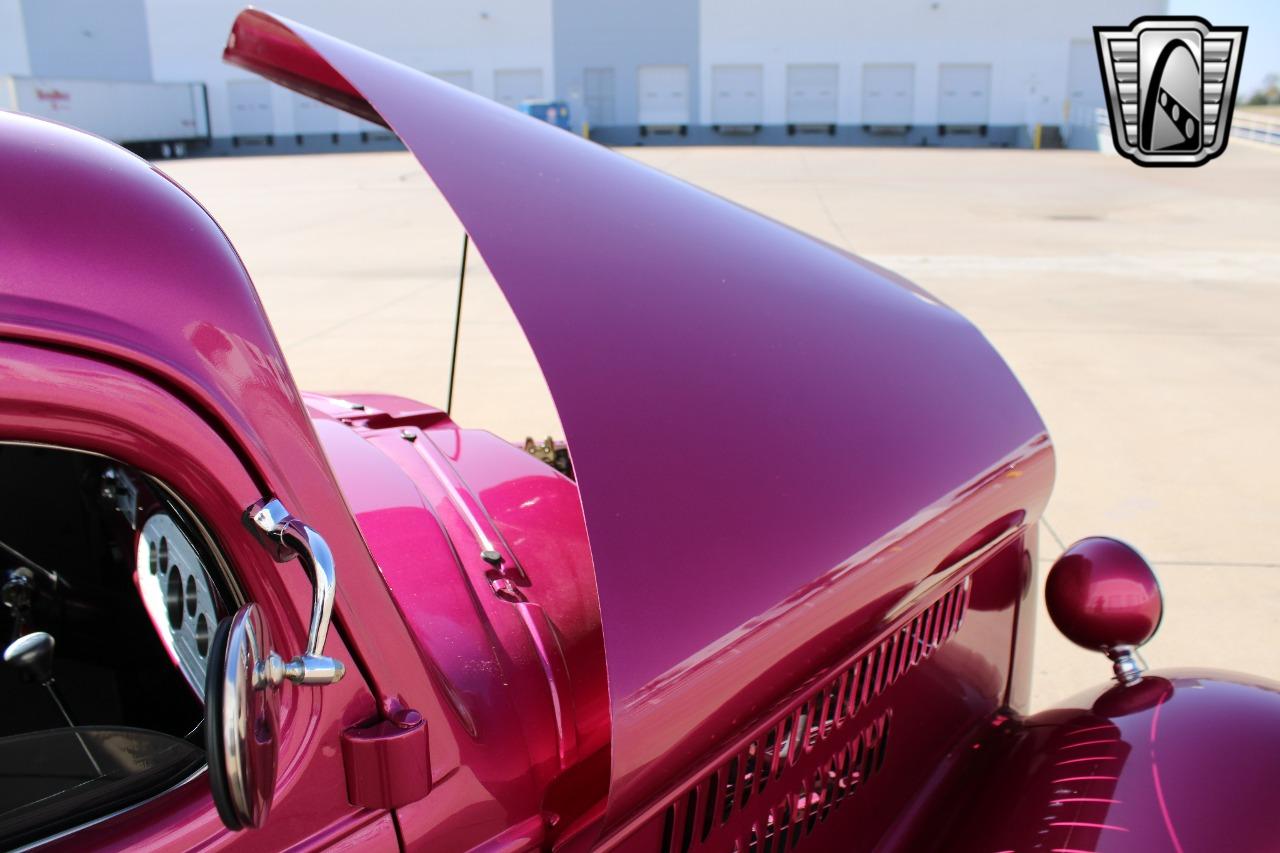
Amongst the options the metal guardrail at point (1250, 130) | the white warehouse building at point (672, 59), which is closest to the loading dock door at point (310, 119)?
the white warehouse building at point (672, 59)

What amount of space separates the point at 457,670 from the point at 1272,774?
3.60 ft

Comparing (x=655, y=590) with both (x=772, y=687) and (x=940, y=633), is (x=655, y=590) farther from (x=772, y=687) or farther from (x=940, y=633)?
(x=940, y=633)

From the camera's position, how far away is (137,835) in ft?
2.86

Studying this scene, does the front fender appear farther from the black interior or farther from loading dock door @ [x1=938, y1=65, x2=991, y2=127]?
loading dock door @ [x1=938, y1=65, x2=991, y2=127]

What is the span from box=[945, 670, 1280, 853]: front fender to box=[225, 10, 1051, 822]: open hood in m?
0.37

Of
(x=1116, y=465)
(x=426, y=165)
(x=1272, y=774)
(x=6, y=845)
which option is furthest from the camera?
(x=1116, y=465)

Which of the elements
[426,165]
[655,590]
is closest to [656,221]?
[426,165]

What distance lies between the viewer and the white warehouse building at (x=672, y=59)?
41875 millimetres

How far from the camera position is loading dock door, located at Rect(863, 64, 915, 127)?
140 feet

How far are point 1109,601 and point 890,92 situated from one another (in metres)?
44.3

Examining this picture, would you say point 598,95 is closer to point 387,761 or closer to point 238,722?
point 387,761

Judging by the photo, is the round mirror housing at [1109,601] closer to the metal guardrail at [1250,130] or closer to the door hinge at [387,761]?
the door hinge at [387,761]

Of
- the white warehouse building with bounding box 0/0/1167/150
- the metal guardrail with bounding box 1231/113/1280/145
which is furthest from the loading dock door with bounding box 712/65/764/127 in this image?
the metal guardrail with bounding box 1231/113/1280/145

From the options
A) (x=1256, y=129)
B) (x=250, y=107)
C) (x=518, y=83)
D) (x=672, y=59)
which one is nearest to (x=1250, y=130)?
(x=1256, y=129)
